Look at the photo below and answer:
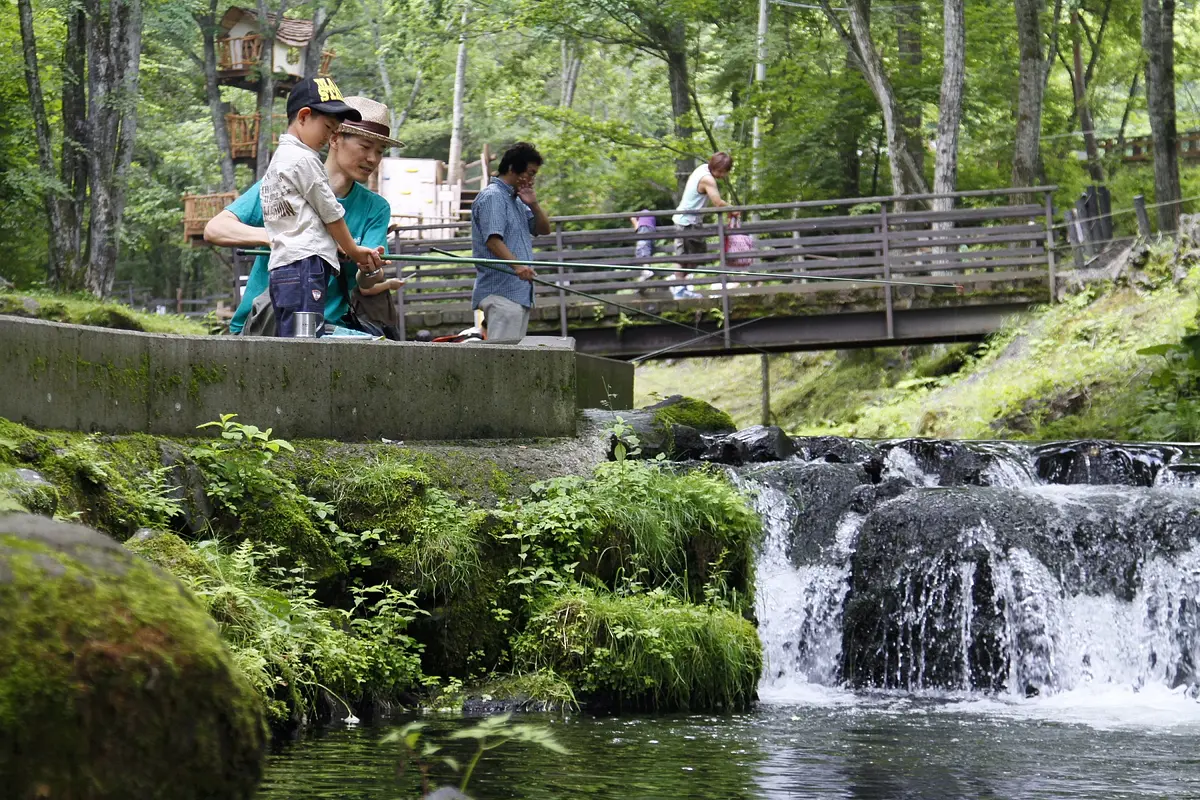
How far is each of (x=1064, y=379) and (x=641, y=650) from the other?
12153 mm

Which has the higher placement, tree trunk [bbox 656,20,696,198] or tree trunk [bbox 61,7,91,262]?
tree trunk [bbox 656,20,696,198]

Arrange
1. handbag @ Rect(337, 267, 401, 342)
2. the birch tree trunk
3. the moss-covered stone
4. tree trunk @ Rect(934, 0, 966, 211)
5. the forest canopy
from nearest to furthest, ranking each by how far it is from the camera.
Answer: handbag @ Rect(337, 267, 401, 342)
the moss-covered stone
tree trunk @ Rect(934, 0, 966, 211)
the birch tree trunk
the forest canopy

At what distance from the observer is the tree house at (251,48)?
40062 mm

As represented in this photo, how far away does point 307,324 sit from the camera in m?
7.74

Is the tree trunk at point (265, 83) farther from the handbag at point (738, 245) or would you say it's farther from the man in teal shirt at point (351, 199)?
the man in teal shirt at point (351, 199)

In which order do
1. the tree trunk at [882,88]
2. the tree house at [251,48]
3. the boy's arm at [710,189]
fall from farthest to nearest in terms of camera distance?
the tree house at [251,48] < the tree trunk at [882,88] < the boy's arm at [710,189]

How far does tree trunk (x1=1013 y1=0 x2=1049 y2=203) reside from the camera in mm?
23875

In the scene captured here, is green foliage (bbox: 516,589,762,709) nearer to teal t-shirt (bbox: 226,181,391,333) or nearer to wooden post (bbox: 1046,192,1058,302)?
teal t-shirt (bbox: 226,181,391,333)

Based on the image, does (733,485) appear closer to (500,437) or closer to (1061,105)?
(500,437)

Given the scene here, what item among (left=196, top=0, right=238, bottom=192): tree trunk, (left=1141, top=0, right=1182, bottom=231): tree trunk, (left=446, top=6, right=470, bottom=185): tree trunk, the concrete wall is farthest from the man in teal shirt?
(left=446, top=6, right=470, bottom=185): tree trunk

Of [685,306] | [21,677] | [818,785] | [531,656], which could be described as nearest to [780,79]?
[685,306]

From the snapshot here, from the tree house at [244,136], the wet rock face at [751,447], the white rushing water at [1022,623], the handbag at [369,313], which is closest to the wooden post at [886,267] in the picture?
the wet rock face at [751,447]

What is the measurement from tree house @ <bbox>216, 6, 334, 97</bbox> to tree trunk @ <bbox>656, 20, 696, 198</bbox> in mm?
12744

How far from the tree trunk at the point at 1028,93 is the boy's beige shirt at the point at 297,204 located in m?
18.2
